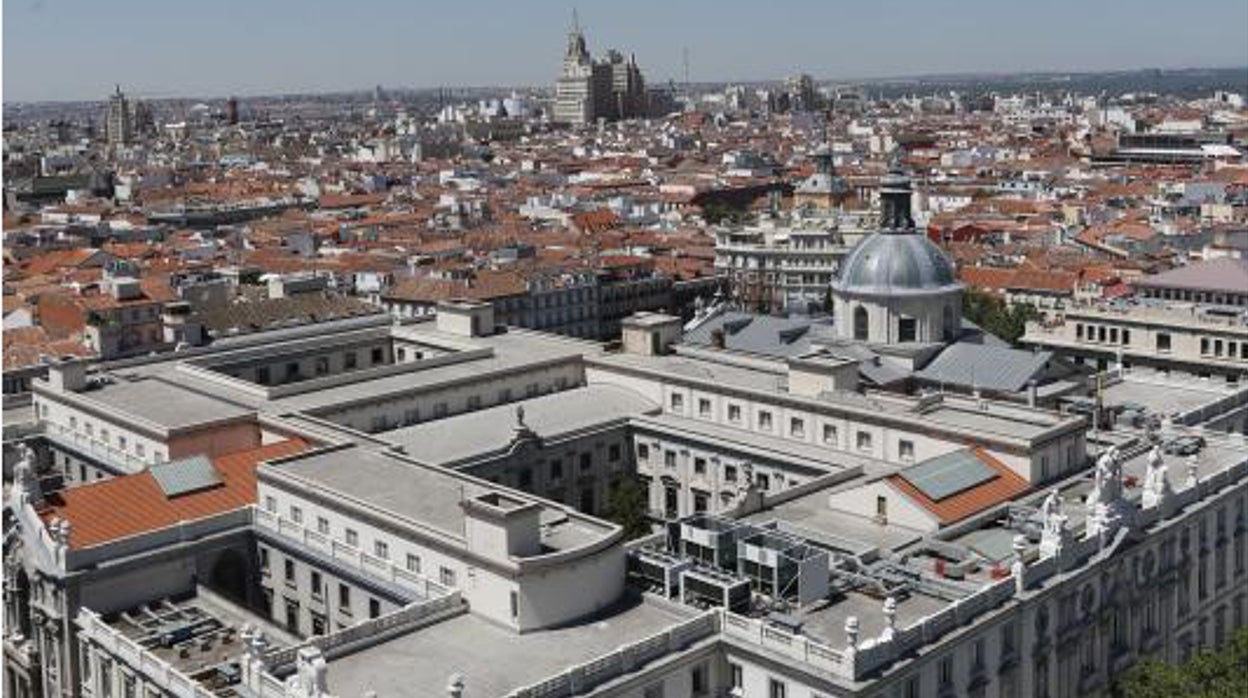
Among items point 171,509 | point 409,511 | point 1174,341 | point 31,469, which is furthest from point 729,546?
point 1174,341

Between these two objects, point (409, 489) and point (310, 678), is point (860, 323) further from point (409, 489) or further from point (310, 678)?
point (310, 678)

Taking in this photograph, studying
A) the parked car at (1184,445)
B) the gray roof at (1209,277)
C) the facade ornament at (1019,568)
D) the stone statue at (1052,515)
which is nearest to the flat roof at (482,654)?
the facade ornament at (1019,568)

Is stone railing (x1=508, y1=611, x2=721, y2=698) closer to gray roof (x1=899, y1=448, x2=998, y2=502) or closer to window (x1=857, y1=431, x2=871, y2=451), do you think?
gray roof (x1=899, y1=448, x2=998, y2=502)

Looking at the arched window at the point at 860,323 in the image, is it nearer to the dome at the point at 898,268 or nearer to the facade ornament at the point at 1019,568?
the dome at the point at 898,268

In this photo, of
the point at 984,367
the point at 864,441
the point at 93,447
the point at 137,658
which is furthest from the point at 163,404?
the point at 984,367

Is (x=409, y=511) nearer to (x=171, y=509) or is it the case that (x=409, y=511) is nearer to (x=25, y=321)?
(x=171, y=509)

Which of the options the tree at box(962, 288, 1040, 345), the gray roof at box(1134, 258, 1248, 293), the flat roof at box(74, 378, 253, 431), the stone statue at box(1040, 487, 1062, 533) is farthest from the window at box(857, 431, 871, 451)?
the gray roof at box(1134, 258, 1248, 293)

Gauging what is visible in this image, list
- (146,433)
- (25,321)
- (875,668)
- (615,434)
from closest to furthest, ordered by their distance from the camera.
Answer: (875,668) → (146,433) → (615,434) → (25,321)
